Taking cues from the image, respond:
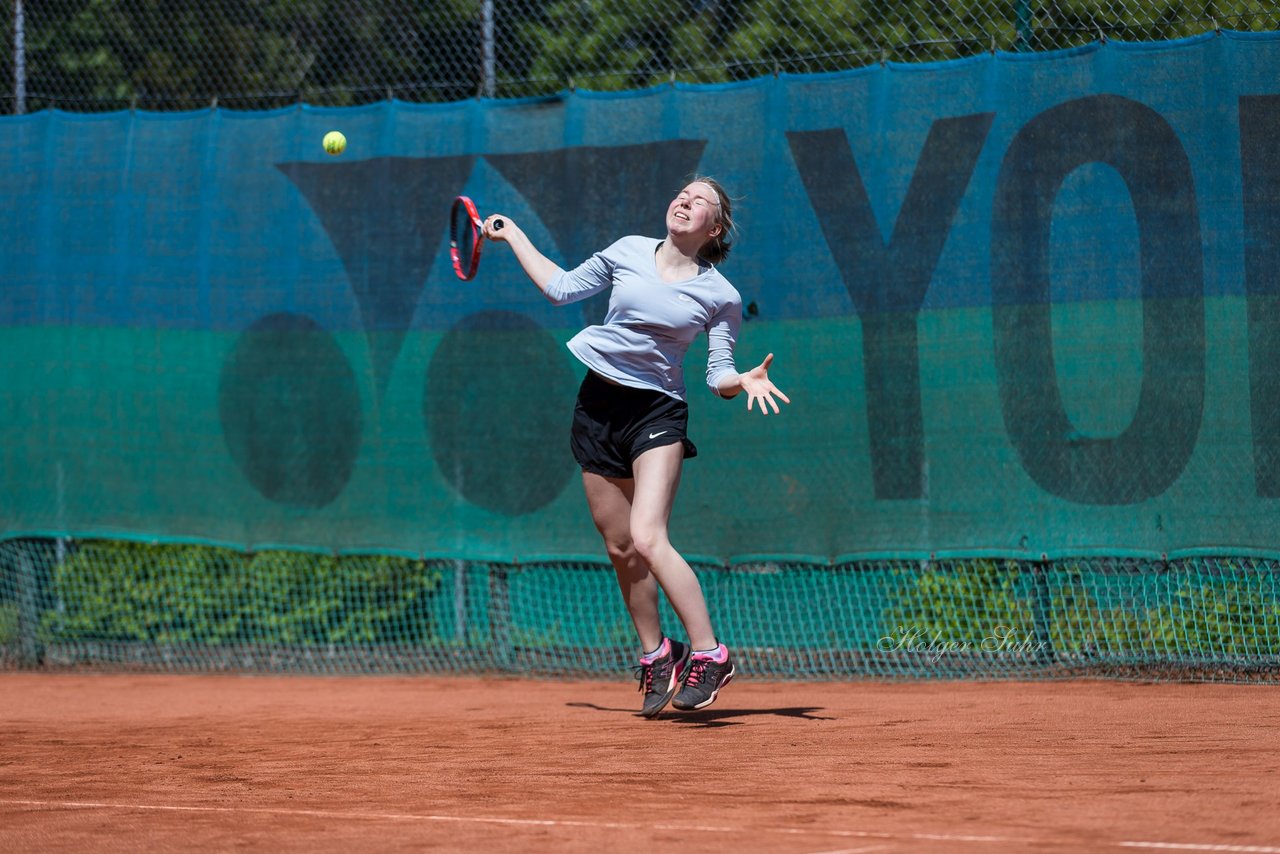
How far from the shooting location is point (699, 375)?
640cm

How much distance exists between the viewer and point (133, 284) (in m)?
7.22

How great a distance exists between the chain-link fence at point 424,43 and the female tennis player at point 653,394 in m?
2.11

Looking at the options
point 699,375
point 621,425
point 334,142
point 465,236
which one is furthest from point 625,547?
point 334,142

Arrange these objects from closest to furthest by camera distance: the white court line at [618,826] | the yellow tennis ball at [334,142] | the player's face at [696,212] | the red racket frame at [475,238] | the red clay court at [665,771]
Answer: the white court line at [618,826]
the red clay court at [665,771]
the player's face at [696,212]
the red racket frame at [475,238]
the yellow tennis ball at [334,142]

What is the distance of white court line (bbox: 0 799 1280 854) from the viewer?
308 cm

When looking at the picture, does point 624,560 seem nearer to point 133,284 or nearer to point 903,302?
point 903,302

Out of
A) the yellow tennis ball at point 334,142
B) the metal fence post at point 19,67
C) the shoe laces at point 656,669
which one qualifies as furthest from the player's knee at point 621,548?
the metal fence post at point 19,67

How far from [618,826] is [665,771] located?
69cm

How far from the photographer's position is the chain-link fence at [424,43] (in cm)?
756

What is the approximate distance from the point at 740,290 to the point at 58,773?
3253mm

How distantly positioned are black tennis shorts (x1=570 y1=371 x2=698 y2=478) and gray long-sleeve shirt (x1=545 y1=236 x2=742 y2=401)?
5cm

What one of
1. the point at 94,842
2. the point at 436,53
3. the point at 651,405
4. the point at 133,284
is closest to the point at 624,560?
the point at 651,405

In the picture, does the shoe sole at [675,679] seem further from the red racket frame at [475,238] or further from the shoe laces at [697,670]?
the red racket frame at [475,238]

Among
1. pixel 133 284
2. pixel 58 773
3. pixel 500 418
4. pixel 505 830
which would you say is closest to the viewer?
pixel 505 830
